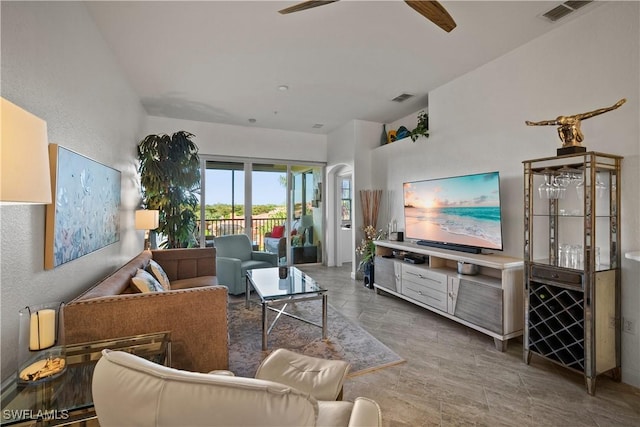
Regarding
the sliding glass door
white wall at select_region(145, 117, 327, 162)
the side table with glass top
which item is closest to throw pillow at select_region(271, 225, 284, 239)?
the sliding glass door

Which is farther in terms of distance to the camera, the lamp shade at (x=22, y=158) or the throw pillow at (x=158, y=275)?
the throw pillow at (x=158, y=275)

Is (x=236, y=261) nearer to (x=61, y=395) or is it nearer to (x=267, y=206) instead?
(x=267, y=206)

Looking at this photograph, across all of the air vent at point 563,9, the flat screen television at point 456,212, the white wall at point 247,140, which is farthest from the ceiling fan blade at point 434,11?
the white wall at point 247,140

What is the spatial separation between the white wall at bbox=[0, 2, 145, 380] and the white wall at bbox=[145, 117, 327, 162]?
233cm

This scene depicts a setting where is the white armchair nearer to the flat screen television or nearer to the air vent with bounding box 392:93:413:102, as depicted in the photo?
the flat screen television

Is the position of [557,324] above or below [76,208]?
below

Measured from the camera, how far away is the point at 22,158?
2.81 ft

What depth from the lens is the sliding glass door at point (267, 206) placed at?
583cm

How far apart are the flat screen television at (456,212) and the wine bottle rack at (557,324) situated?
71 cm

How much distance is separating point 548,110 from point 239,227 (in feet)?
16.8

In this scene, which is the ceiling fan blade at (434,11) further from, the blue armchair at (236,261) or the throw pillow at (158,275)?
the blue armchair at (236,261)

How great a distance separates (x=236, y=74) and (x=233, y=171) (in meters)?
2.57

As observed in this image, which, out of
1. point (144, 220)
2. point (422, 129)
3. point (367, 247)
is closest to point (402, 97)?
point (422, 129)

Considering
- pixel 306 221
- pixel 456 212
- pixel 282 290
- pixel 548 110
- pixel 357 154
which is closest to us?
pixel 548 110
